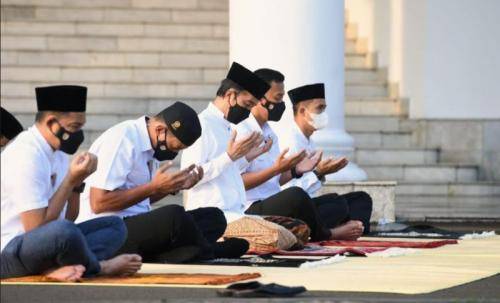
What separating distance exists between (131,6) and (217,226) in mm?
10046

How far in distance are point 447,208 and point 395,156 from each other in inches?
70.7

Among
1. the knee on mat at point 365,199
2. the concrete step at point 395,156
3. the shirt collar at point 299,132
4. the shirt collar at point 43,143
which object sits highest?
the shirt collar at point 43,143

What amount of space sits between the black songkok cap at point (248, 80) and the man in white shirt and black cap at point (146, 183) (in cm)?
120

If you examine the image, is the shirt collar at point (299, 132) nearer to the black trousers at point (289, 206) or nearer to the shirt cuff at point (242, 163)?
the black trousers at point (289, 206)

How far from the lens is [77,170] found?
9547 mm

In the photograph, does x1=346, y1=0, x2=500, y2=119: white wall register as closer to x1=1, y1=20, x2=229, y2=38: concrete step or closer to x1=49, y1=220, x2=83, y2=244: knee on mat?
x1=1, y1=20, x2=229, y2=38: concrete step

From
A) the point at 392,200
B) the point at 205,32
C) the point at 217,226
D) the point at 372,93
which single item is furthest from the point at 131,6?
the point at 217,226

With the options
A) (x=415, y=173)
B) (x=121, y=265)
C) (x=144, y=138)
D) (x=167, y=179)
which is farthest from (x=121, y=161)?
(x=415, y=173)

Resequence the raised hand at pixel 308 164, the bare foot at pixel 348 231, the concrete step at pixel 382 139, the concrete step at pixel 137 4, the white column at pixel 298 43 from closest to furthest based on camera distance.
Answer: the raised hand at pixel 308 164, the bare foot at pixel 348 231, the white column at pixel 298 43, the concrete step at pixel 382 139, the concrete step at pixel 137 4

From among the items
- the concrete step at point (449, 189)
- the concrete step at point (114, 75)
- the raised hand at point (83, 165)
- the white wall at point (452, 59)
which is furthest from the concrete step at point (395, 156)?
the raised hand at point (83, 165)

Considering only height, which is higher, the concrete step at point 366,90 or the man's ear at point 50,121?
the man's ear at point 50,121

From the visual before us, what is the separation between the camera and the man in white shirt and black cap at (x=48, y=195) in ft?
31.6

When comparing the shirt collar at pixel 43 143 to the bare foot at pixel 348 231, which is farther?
the bare foot at pixel 348 231

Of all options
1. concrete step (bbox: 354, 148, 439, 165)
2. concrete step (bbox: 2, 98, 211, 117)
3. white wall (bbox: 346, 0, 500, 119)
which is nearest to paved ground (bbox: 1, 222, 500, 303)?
concrete step (bbox: 354, 148, 439, 165)
